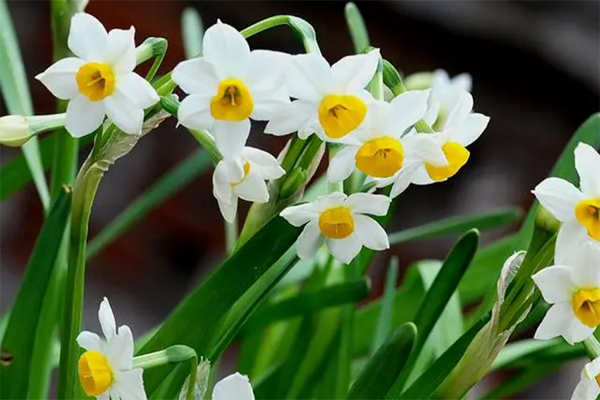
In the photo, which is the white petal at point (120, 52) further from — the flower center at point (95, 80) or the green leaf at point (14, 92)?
the green leaf at point (14, 92)

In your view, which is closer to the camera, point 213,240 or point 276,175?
point 276,175

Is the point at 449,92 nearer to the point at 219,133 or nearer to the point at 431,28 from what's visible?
the point at 219,133

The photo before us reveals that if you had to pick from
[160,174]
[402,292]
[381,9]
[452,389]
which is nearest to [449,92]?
[402,292]

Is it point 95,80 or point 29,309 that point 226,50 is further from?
point 29,309

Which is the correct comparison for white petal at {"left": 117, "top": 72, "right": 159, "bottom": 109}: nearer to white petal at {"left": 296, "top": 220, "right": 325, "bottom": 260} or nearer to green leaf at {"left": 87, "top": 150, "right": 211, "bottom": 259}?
white petal at {"left": 296, "top": 220, "right": 325, "bottom": 260}

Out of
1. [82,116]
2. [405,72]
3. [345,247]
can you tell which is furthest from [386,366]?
[405,72]

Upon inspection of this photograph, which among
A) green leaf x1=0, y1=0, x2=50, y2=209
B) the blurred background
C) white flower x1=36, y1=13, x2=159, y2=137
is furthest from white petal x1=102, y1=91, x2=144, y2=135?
the blurred background
